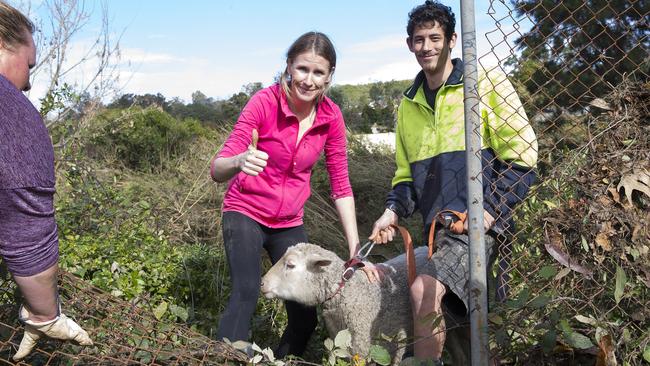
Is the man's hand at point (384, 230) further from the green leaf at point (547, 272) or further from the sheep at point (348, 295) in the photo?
the green leaf at point (547, 272)

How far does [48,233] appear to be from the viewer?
2.33m

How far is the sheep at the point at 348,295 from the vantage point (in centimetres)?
386

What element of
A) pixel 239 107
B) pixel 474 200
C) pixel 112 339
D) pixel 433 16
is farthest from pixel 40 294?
pixel 239 107

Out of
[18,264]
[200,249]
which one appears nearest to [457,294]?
[18,264]

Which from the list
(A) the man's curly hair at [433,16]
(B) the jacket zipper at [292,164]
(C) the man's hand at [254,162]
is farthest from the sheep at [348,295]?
(A) the man's curly hair at [433,16]

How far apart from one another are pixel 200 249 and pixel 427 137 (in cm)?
333

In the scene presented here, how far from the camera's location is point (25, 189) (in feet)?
7.24

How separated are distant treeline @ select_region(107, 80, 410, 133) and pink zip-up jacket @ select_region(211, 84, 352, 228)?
628 centimetres

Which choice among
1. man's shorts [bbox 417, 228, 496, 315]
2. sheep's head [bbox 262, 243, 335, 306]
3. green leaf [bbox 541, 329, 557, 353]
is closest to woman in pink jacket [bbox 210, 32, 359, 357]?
sheep's head [bbox 262, 243, 335, 306]

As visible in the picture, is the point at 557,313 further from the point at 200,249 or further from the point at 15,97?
the point at 200,249

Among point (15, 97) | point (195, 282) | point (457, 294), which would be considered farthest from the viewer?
point (195, 282)

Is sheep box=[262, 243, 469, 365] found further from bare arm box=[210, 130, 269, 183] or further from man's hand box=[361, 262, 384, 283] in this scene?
bare arm box=[210, 130, 269, 183]

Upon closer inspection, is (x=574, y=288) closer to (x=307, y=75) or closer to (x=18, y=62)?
(x=307, y=75)

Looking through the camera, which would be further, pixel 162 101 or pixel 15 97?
pixel 162 101
